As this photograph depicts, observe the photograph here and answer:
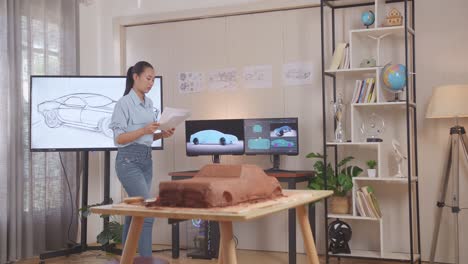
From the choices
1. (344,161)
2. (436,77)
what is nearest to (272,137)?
(344,161)

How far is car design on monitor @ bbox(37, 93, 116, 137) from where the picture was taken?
4816 millimetres

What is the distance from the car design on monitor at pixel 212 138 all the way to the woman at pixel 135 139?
4.98 ft

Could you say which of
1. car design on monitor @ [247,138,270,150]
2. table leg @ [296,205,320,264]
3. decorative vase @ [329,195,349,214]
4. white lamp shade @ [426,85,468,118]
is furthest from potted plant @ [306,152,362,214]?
table leg @ [296,205,320,264]

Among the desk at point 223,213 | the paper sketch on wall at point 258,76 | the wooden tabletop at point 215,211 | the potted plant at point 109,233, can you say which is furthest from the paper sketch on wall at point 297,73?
the wooden tabletop at point 215,211

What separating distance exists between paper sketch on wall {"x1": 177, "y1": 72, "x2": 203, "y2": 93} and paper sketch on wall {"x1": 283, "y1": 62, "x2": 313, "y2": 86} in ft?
2.68

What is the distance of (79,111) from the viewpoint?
4898 mm

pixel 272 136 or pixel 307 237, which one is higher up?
pixel 272 136

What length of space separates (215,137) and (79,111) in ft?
3.72

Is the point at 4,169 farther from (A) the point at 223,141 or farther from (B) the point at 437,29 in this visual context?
(B) the point at 437,29

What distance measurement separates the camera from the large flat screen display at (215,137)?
484cm

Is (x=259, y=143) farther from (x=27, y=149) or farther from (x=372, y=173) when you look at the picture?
(x=27, y=149)

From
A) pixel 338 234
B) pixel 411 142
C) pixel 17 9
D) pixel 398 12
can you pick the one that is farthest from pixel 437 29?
pixel 17 9

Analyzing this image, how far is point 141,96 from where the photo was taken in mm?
3395

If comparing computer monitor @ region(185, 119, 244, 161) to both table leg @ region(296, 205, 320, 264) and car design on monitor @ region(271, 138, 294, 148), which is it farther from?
table leg @ region(296, 205, 320, 264)
